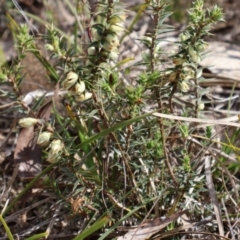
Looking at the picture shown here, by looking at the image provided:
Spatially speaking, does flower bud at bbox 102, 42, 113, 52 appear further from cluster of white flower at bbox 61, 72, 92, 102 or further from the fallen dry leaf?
the fallen dry leaf

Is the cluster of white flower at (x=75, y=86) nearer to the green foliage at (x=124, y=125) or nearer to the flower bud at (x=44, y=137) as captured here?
the green foliage at (x=124, y=125)

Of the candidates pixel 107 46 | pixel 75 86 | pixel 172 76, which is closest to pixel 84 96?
pixel 75 86

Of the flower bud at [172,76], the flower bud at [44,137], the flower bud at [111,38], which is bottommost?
the flower bud at [44,137]

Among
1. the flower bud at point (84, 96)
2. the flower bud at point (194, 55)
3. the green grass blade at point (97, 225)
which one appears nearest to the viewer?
the green grass blade at point (97, 225)

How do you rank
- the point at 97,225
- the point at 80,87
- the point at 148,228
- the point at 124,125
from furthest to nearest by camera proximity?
the point at 148,228 → the point at 80,87 → the point at 124,125 → the point at 97,225

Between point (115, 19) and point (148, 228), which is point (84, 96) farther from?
point (148, 228)

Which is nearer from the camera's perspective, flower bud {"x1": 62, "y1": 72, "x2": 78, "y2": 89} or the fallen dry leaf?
flower bud {"x1": 62, "y1": 72, "x2": 78, "y2": 89}

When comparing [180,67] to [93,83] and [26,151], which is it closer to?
[93,83]

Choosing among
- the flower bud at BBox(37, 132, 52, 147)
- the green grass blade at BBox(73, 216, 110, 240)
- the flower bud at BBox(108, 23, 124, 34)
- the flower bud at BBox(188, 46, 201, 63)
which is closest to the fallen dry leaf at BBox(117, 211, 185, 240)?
the green grass blade at BBox(73, 216, 110, 240)

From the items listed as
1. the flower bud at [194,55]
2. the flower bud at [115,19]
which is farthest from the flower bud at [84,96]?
the flower bud at [194,55]
